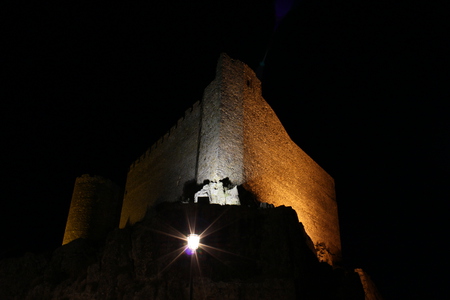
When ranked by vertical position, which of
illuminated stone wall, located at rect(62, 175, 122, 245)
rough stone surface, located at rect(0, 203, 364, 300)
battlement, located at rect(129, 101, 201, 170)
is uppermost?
battlement, located at rect(129, 101, 201, 170)

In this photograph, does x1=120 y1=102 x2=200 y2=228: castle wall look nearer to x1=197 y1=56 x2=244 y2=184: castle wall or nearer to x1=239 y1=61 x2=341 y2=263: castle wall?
x1=197 y1=56 x2=244 y2=184: castle wall

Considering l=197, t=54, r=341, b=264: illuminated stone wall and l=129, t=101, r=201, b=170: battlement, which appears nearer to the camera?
l=197, t=54, r=341, b=264: illuminated stone wall

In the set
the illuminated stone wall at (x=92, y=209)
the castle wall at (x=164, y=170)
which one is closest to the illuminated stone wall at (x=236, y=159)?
the castle wall at (x=164, y=170)

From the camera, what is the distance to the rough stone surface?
32.3 ft

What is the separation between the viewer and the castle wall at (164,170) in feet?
54.2

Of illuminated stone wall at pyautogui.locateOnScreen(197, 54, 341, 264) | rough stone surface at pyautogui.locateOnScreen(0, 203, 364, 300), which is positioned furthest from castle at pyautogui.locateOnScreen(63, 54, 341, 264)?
rough stone surface at pyautogui.locateOnScreen(0, 203, 364, 300)

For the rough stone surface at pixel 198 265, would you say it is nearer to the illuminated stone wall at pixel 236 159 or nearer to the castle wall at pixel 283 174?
the illuminated stone wall at pixel 236 159

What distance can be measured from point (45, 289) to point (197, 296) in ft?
15.2

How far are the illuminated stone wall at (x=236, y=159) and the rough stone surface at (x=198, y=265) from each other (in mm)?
2922

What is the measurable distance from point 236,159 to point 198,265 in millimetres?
5032

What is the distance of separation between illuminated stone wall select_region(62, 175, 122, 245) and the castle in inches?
2.1

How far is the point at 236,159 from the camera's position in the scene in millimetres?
14312

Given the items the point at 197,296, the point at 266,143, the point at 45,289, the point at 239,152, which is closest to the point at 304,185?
the point at 266,143

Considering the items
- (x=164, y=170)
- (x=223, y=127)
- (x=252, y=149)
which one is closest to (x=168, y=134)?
(x=164, y=170)
